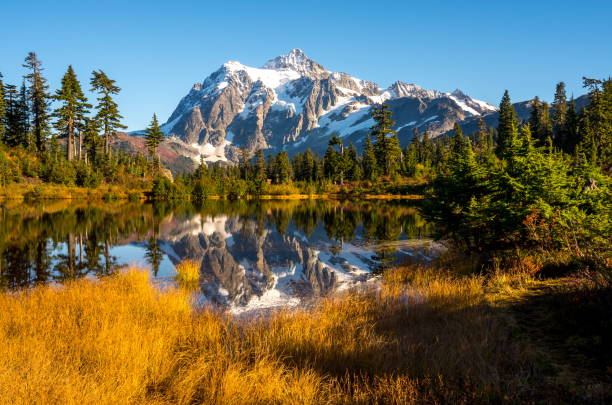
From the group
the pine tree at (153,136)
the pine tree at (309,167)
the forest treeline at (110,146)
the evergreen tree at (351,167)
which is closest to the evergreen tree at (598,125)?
the forest treeline at (110,146)

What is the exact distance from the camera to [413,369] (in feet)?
17.6

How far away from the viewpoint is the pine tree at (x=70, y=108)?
6638 cm

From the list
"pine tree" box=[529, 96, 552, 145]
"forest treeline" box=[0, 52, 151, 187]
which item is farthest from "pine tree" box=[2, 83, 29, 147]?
"pine tree" box=[529, 96, 552, 145]

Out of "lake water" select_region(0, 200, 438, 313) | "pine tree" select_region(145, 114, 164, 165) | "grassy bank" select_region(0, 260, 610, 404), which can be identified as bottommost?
"lake water" select_region(0, 200, 438, 313)

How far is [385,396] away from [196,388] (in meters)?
2.72

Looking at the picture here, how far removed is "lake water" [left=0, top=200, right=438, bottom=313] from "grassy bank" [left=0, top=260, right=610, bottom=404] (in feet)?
11.0

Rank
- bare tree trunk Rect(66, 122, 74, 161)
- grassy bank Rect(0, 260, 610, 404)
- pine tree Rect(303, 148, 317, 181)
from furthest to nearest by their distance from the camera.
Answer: pine tree Rect(303, 148, 317, 181) < bare tree trunk Rect(66, 122, 74, 161) < grassy bank Rect(0, 260, 610, 404)

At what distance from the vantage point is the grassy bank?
4625mm

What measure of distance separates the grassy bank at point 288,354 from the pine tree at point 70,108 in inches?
2792

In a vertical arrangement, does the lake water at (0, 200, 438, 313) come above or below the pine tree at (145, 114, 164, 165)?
below

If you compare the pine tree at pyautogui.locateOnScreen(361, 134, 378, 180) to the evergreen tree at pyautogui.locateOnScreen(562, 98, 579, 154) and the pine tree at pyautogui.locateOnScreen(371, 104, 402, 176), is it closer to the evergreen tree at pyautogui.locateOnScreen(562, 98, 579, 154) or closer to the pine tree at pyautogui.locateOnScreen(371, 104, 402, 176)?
the pine tree at pyautogui.locateOnScreen(371, 104, 402, 176)

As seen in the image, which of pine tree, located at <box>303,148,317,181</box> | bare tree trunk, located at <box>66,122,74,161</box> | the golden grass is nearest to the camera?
the golden grass

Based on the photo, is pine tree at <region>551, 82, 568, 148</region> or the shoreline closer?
the shoreline

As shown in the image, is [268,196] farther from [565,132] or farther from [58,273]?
[58,273]
